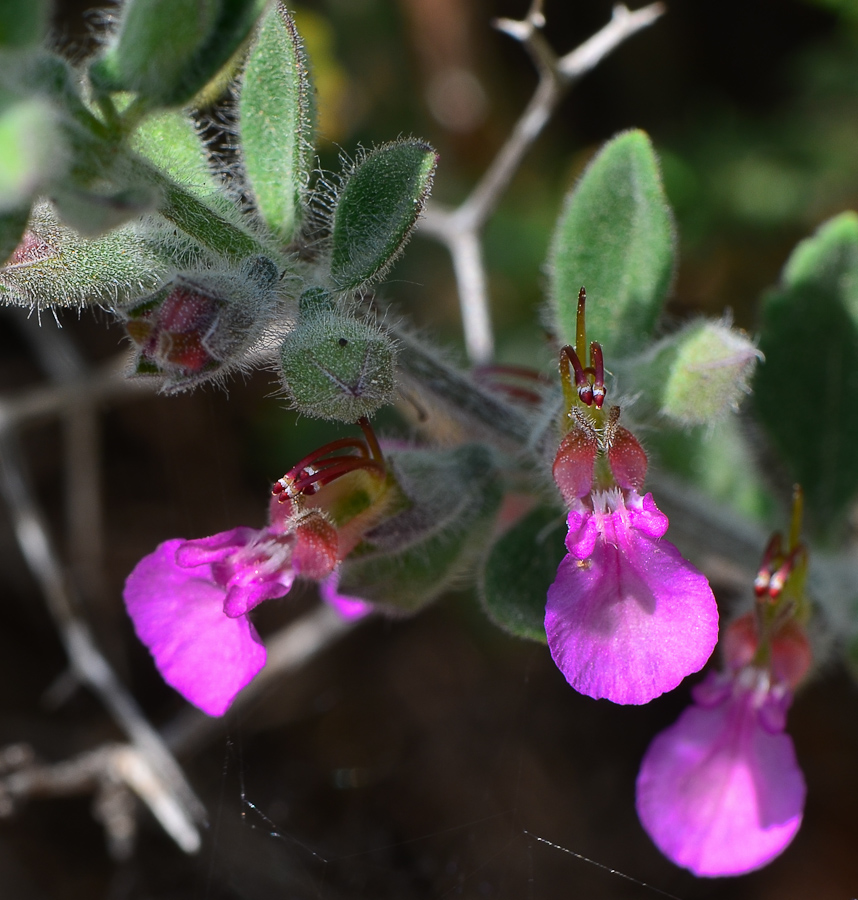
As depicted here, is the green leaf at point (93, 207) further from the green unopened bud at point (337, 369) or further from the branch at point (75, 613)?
the branch at point (75, 613)

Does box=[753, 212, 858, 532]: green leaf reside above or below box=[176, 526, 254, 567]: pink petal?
below

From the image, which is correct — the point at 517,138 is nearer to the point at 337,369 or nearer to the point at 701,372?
the point at 701,372

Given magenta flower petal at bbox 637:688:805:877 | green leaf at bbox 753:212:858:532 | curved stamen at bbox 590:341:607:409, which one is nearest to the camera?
curved stamen at bbox 590:341:607:409

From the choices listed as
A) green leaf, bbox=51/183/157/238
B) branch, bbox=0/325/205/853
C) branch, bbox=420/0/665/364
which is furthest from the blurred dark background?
green leaf, bbox=51/183/157/238

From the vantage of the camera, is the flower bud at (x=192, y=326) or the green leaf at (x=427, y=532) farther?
the green leaf at (x=427, y=532)

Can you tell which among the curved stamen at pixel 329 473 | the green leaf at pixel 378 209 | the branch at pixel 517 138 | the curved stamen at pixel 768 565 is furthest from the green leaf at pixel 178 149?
the curved stamen at pixel 768 565

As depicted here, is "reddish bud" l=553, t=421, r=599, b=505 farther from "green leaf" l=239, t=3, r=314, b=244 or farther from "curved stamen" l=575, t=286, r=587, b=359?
"green leaf" l=239, t=3, r=314, b=244
